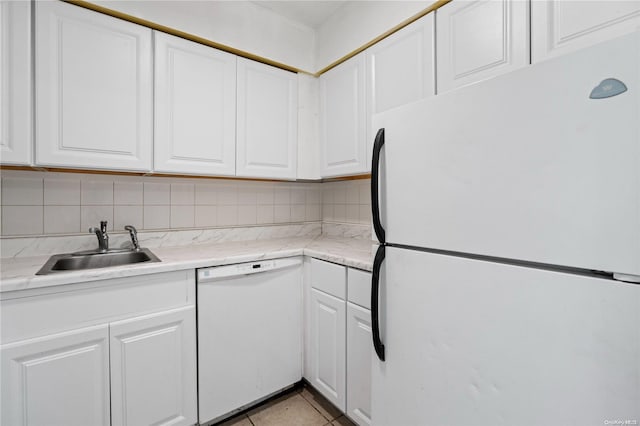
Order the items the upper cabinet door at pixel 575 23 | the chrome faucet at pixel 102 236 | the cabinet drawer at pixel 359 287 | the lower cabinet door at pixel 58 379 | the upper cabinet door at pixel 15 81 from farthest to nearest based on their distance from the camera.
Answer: the chrome faucet at pixel 102 236 → the cabinet drawer at pixel 359 287 → the upper cabinet door at pixel 15 81 → the lower cabinet door at pixel 58 379 → the upper cabinet door at pixel 575 23

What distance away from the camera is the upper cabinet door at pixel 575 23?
909 millimetres

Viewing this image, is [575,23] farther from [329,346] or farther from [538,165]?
[329,346]

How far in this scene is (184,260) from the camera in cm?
142

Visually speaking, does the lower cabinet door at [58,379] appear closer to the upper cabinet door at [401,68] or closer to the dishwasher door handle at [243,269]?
the dishwasher door handle at [243,269]

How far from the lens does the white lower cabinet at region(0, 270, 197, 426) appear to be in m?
1.07

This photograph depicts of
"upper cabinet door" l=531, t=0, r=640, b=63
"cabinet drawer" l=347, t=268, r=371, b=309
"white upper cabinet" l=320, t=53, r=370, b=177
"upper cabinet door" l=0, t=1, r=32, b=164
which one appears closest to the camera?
"upper cabinet door" l=531, t=0, r=640, b=63

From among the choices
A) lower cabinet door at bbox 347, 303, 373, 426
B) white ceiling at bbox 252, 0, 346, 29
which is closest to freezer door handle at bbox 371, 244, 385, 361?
lower cabinet door at bbox 347, 303, 373, 426

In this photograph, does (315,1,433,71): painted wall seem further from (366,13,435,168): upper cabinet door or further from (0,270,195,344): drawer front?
(0,270,195,344): drawer front

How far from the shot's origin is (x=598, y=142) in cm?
60

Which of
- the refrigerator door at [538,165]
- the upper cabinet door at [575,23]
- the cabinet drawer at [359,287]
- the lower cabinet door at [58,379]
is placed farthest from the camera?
the cabinet drawer at [359,287]

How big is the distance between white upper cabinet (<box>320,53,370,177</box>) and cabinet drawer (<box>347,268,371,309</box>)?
686 mm

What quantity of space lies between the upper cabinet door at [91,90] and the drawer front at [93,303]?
0.62 m

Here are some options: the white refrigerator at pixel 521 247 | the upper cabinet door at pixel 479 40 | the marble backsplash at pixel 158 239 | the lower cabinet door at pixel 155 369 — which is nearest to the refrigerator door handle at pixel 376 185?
the white refrigerator at pixel 521 247

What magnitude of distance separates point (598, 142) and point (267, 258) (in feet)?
4.62
